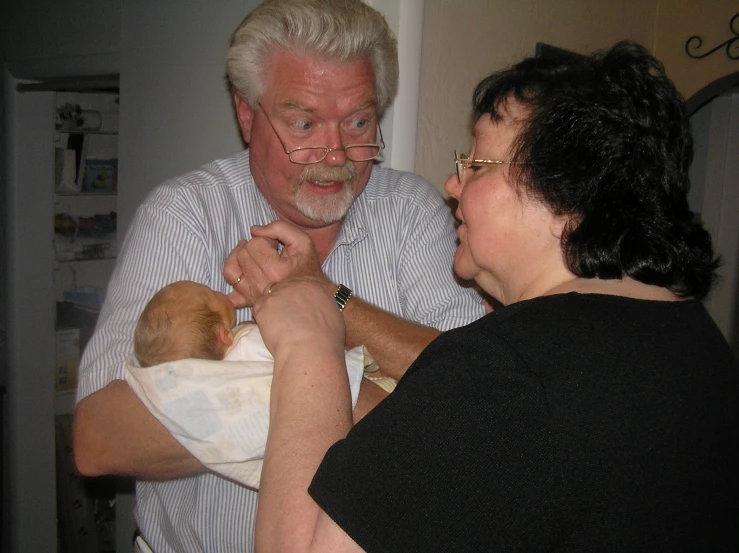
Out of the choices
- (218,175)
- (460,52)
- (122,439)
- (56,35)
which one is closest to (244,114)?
(218,175)

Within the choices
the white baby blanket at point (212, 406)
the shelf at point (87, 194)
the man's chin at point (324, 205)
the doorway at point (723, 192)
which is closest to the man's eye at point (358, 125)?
the man's chin at point (324, 205)

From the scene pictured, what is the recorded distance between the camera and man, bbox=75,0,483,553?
1.22 metres

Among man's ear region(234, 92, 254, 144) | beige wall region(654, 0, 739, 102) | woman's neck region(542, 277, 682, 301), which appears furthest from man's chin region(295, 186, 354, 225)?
beige wall region(654, 0, 739, 102)

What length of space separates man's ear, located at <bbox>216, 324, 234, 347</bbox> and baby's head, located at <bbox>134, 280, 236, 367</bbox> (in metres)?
0.02

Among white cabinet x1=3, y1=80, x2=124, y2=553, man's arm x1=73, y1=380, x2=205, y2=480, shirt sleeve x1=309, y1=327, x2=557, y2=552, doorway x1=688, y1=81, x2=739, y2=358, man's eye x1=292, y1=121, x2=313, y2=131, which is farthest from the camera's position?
doorway x1=688, y1=81, x2=739, y2=358

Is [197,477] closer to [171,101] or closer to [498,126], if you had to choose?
[498,126]

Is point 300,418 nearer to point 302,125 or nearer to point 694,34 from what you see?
point 302,125

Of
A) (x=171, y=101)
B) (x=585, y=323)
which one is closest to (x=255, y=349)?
(x=585, y=323)

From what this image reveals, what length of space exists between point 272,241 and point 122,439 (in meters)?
0.52

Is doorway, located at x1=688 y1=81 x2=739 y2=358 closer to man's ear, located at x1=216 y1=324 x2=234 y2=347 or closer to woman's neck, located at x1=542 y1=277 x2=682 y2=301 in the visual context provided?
woman's neck, located at x1=542 y1=277 x2=682 y2=301

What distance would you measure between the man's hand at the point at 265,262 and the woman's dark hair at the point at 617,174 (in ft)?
1.75

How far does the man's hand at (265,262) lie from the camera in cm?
131

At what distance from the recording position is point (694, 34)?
2.75 m

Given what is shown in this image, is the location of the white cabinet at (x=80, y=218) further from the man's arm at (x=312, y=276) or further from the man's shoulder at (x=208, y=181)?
the man's arm at (x=312, y=276)
